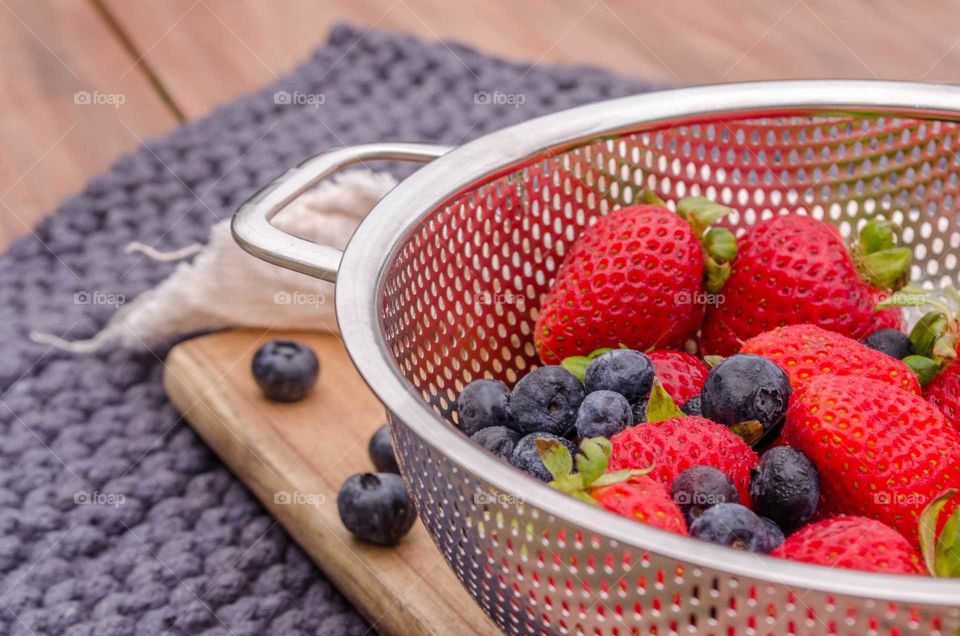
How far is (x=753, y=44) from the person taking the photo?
1.37 m

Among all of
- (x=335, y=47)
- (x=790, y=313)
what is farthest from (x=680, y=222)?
(x=335, y=47)

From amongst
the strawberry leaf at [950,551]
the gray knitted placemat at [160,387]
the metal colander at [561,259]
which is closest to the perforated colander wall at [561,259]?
the metal colander at [561,259]

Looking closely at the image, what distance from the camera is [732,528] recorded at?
52 centimetres

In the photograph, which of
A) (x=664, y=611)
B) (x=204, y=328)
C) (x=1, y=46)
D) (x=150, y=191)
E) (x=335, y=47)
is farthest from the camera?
(x=1, y=46)

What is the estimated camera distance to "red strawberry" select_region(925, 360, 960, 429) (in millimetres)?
682

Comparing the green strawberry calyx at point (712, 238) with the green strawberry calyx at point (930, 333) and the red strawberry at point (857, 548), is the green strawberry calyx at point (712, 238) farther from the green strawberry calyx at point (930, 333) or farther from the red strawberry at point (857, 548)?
the red strawberry at point (857, 548)

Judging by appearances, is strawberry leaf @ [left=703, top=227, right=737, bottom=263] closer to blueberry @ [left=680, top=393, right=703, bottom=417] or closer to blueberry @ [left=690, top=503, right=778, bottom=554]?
blueberry @ [left=680, top=393, right=703, bottom=417]

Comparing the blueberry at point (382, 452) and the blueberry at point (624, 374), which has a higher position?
the blueberry at point (624, 374)

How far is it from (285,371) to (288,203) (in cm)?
23

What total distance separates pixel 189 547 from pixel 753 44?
36.3 inches

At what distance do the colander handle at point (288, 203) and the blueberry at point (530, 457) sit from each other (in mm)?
139

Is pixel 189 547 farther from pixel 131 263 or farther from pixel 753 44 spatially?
pixel 753 44

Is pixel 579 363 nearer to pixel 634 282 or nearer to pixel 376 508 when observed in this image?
pixel 634 282

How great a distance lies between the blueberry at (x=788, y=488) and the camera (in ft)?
1.89
